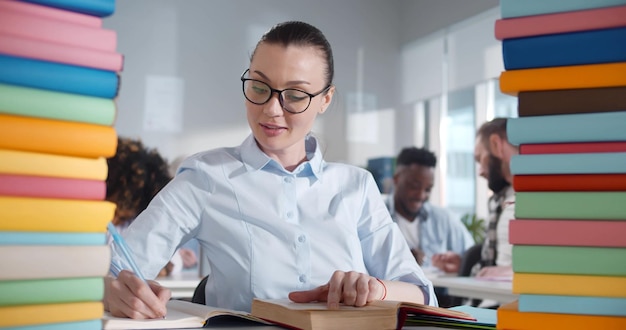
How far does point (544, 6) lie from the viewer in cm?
72

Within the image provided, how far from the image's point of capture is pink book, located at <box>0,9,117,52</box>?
61 centimetres

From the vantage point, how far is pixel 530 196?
71 cm

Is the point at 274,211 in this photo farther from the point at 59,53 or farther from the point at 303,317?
the point at 59,53

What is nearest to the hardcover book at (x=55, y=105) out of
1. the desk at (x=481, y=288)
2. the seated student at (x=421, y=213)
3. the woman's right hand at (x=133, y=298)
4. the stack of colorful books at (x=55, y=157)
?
the stack of colorful books at (x=55, y=157)

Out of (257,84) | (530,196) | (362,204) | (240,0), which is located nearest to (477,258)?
(362,204)

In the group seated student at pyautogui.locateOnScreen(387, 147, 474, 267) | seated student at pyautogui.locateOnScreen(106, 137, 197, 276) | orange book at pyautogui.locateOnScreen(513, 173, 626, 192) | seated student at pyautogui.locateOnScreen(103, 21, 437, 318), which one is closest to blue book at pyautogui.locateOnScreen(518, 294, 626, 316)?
orange book at pyautogui.locateOnScreen(513, 173, 626, 192)

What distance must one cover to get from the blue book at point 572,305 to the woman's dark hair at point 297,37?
3.26 feet

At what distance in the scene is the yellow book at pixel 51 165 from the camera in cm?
61

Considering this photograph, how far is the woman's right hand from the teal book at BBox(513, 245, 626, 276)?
61cm

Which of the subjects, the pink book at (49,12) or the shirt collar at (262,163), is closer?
the pink book at (49,12)

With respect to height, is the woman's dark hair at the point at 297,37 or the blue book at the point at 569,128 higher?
the woman's dark hair at the point at 297,37

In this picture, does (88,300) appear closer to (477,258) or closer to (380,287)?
(380,287)

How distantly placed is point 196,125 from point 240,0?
1244mm

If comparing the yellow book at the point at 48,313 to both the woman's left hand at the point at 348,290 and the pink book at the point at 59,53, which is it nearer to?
the pink book at the point at 59,53
